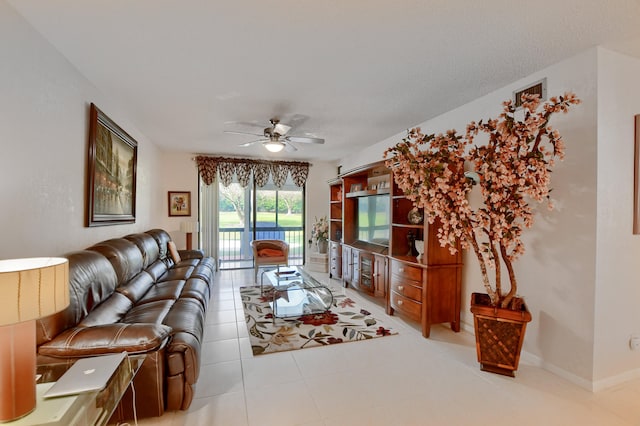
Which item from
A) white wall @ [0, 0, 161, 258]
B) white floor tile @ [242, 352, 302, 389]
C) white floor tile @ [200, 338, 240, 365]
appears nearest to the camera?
white wall @ [0, 0, 161, 258]

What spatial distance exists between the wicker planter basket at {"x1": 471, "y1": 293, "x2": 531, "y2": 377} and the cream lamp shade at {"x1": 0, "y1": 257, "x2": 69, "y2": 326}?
2655 mm

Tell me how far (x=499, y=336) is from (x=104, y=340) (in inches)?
108

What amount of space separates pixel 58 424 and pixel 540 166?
2921 mm

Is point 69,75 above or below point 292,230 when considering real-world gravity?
above

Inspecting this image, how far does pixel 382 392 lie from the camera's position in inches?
81.0

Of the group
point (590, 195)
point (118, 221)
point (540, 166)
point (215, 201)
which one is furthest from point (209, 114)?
point (590, 195)

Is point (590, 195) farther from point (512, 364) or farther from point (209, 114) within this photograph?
point (209, 114)

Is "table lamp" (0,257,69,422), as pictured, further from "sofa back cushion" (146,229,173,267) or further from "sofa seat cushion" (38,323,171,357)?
"sofa back cushion" (146,229,173,267)

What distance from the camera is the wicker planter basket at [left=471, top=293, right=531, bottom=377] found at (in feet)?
7.32

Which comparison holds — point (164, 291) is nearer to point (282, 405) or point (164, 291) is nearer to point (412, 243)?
point (282, 405)

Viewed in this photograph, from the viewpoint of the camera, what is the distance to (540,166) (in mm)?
2002

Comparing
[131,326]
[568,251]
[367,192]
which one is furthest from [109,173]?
[568,251]

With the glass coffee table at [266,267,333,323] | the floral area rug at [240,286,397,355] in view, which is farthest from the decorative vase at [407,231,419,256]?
the glass coffee table at [266,267,333,323]

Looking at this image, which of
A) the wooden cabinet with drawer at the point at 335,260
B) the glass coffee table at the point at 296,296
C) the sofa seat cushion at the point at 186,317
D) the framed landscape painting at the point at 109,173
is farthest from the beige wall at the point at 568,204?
the wooden cabinet with drawer at the point at 335,260
